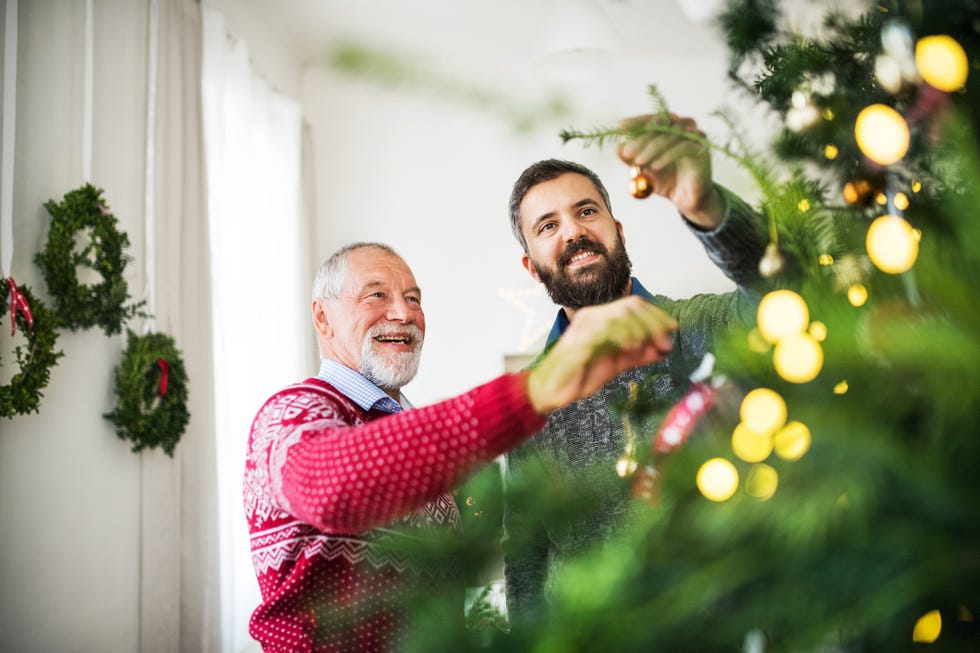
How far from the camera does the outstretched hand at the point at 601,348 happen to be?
429mm

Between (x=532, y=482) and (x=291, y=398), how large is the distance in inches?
25.2

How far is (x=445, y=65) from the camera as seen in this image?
36 centimetres

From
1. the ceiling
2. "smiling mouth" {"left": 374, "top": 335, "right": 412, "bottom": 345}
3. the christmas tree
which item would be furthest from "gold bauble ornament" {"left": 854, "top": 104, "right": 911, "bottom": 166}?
the ceiling

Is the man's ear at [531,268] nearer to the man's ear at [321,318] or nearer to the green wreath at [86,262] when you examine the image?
the man's ear at [321,318]

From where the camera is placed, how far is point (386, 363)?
1.30 metres

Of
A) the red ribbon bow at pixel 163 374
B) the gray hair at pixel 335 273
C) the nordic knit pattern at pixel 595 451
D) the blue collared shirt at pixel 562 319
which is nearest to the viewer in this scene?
the nordic knit pattern at pixel 595 451

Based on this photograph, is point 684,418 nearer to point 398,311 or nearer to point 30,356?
point 398,311

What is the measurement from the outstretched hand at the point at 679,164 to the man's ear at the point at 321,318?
0.94m

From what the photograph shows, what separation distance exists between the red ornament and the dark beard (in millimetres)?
766

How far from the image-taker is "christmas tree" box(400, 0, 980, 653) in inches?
9.7

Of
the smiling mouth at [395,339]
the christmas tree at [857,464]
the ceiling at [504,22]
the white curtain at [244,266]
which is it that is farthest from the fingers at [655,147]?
the white curtain at [244,266]

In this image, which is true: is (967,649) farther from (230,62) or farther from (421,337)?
(230,62)

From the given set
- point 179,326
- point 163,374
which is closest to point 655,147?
point 163,374

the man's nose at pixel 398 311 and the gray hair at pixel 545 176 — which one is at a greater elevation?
the gray hair at pixel 545 176
